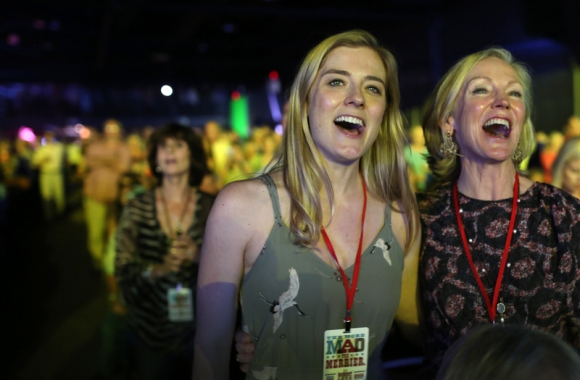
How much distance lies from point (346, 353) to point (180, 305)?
53.0 inches

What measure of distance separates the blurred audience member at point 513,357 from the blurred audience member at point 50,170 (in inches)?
382

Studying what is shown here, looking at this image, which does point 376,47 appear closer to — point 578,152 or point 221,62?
point 578,152

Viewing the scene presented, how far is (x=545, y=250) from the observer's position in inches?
68.5

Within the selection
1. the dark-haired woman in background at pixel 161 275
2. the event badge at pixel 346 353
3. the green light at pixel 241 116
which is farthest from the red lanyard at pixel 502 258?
the green light at pixel 241 116

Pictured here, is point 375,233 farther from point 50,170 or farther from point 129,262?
point 50,170

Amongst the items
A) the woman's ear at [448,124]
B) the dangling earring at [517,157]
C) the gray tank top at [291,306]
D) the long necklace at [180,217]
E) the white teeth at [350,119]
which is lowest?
the gray tank top at [291,306]

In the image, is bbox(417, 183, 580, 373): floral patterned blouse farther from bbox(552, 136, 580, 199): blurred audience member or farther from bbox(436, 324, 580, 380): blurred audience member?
bbox(552, 136, 580, 199): blurred audience member

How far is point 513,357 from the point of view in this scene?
0.86 meters

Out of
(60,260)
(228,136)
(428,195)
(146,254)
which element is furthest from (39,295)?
(428,195)

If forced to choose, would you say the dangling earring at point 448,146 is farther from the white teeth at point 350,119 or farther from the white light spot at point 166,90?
the white light spot at point 166,90

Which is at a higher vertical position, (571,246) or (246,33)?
(246,33)

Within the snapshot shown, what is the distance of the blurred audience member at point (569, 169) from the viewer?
3.01 m

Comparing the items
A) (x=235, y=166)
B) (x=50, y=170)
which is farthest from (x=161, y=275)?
(x=50, y=170)

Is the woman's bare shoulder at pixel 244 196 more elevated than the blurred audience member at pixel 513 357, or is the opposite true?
the woman's bare shoulder at pixel 244 196
